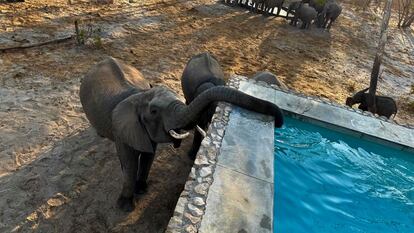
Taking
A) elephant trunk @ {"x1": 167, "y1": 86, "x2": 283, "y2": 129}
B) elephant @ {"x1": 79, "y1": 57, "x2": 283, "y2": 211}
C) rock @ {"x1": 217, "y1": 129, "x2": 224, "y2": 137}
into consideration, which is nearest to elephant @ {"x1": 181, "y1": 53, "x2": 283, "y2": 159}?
rock @ {"x1": 217, "y1": 129, "x2": 224, "y2": 137}

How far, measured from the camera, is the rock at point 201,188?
475 centimetres

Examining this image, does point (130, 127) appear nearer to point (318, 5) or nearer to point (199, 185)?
point (199, 185)

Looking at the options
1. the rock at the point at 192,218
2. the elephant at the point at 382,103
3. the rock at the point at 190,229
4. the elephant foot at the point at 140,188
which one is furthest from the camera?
the elephant at the point at 382,103

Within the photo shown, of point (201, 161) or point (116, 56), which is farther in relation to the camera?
point (116, 56)

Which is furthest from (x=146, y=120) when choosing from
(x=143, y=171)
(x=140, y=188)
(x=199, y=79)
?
(x=199, y=79)

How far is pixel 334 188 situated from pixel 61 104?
625 cm

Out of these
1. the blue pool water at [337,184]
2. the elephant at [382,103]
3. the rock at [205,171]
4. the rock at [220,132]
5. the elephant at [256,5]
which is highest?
the elephant at [256,5]

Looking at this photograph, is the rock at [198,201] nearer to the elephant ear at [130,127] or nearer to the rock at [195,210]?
the rock at [195,210]

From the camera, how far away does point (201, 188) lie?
4.82 metres

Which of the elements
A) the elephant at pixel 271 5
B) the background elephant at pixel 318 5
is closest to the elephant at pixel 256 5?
the elephant at pixel 271 5

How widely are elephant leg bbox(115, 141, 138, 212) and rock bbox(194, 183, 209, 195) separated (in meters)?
1.40

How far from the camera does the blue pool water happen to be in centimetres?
656

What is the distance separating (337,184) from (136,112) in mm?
4227

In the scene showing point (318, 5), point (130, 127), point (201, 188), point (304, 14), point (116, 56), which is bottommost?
point (116, 56)
